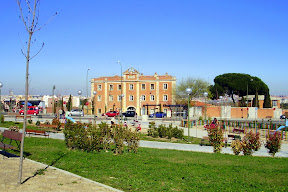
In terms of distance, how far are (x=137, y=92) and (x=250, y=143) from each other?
166ft

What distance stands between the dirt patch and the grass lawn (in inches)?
19.3

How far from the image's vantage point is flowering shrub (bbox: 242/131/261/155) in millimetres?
13570

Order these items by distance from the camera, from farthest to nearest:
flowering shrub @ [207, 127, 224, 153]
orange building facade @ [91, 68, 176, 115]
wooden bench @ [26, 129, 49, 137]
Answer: orange building facade @ [91, 68, 176, 115] → wooden bench @ [26, 129, 49, 137] → flowering shrub @ [207, 127, 224, 153]

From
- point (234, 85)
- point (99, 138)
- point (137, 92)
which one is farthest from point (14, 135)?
point (234, 85)

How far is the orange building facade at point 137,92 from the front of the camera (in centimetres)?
6312

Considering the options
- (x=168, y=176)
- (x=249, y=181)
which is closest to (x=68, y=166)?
(x=168, y=176)

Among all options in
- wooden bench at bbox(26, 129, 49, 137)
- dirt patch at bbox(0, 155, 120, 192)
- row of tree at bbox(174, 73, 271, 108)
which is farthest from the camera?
row of tree at bbox(174, 73, 271, 108)

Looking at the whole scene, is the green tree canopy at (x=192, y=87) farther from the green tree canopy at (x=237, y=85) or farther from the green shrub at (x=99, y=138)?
the green shrub at (x=99, y=138)

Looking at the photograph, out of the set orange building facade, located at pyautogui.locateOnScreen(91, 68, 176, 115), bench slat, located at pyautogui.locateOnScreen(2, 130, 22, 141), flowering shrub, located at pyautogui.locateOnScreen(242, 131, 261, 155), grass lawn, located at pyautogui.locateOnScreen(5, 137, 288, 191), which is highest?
orange building facade, located at pyautogui.locateOnScreen(91, 68, 176, 115)

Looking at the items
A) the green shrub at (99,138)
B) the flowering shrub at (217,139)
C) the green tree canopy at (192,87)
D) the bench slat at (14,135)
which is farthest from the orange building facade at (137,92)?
the bench slat at (14,135)

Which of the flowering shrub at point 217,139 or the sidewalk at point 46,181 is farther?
the flowering shrub at point 217,139

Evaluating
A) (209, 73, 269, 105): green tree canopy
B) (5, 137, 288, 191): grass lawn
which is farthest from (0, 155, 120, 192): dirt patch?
(209, 73, 269, 105): green tree canopy

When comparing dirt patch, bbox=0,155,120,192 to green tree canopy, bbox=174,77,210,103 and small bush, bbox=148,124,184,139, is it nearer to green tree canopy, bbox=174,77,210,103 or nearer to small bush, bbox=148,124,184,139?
small bush, bbox=148,124,184,139

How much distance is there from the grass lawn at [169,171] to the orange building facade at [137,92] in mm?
50170
